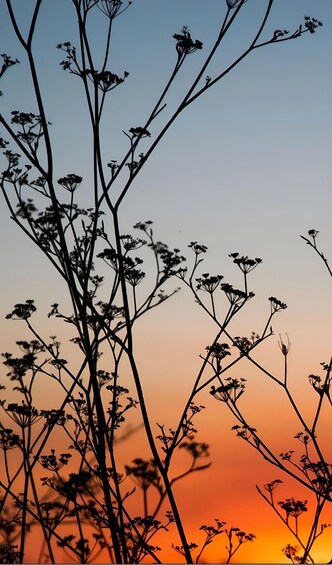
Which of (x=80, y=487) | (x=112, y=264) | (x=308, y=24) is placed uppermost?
(x=308, y=24)

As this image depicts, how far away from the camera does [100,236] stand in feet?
25.7

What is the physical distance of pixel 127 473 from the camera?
9367 millimetres

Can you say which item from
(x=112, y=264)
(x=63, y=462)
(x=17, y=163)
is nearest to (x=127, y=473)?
(x=63, y=462)

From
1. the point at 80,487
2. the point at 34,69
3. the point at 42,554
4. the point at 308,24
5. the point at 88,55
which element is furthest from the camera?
the point at 80,487

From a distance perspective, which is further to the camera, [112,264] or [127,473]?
[127,473]

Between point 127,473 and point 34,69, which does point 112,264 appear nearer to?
point 34,69

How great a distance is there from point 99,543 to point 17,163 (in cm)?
480

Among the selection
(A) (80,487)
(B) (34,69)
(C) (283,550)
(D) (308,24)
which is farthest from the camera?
(C) (283,550)

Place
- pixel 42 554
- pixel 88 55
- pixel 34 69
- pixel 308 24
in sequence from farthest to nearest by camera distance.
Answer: pixel 42 554, pixel 308 24, pixel 88 55, pixel 34 69

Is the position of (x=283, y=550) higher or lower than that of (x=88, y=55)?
lower

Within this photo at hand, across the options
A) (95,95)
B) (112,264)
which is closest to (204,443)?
(112,264)

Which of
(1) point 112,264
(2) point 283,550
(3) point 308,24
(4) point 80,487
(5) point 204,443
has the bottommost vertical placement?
(2) point 283,550

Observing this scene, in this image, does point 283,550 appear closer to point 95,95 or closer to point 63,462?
point 63,462

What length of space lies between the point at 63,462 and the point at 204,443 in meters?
2.00
